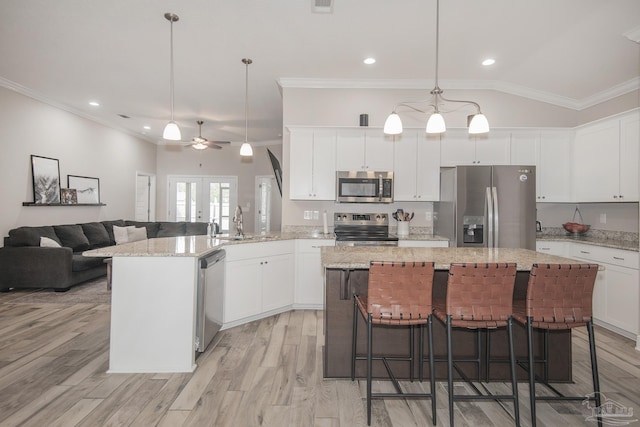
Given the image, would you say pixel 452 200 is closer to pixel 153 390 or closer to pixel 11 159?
pixel 153 390

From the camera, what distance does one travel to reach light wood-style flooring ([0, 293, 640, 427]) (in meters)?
2.12

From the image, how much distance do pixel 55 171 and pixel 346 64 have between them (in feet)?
17.1

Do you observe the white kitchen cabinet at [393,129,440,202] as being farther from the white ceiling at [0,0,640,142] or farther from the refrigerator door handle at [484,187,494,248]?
the white ceiling at [0,0,640,142]

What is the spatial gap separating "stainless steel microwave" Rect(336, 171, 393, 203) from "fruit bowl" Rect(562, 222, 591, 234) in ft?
7.94

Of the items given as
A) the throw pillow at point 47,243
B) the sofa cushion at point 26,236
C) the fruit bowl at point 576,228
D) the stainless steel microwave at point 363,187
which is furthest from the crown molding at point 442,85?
the sofa cushion at point 26,236

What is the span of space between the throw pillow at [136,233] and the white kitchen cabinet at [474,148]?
5982 millimetres

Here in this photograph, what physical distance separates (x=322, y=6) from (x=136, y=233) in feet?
19.7

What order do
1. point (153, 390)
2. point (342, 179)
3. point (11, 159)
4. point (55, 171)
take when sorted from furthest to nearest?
point (55, 171) < point (11, 159) < point (342, 179) < point (153, 390)

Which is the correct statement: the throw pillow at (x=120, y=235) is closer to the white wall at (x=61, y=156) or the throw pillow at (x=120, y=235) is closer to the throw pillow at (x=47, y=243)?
the white wall at (x=61, y=156)

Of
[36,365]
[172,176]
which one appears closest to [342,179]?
[36,365]

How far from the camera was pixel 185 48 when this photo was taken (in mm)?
3877

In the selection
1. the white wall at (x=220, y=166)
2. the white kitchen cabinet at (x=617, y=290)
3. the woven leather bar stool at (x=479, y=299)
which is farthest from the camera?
the white wall at (x=220, y=166)

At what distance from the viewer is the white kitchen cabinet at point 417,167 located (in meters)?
4.60

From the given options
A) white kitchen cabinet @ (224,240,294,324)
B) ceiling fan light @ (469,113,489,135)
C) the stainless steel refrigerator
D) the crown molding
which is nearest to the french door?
the crown molding
